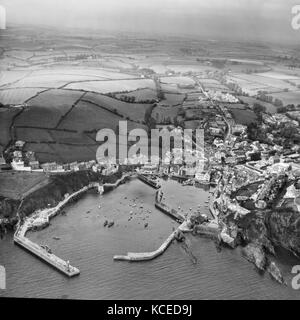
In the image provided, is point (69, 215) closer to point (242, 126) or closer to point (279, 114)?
point (242, 126)

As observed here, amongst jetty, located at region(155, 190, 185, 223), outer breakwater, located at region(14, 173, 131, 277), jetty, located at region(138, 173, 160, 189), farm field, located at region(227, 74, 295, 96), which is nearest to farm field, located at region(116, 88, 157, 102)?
farm field, located at region(227, 74, 295, 96)

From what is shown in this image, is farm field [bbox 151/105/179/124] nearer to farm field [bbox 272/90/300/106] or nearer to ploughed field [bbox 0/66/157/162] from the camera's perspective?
ploughed field [bbox 0/66/157/162]

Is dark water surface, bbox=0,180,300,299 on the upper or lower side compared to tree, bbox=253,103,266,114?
lower

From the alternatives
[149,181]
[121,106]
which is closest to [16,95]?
[121,106]

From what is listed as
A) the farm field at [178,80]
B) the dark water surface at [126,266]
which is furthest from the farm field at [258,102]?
the dark water surface at [126,266]

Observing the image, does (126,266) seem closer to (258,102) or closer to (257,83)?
(258,102)
